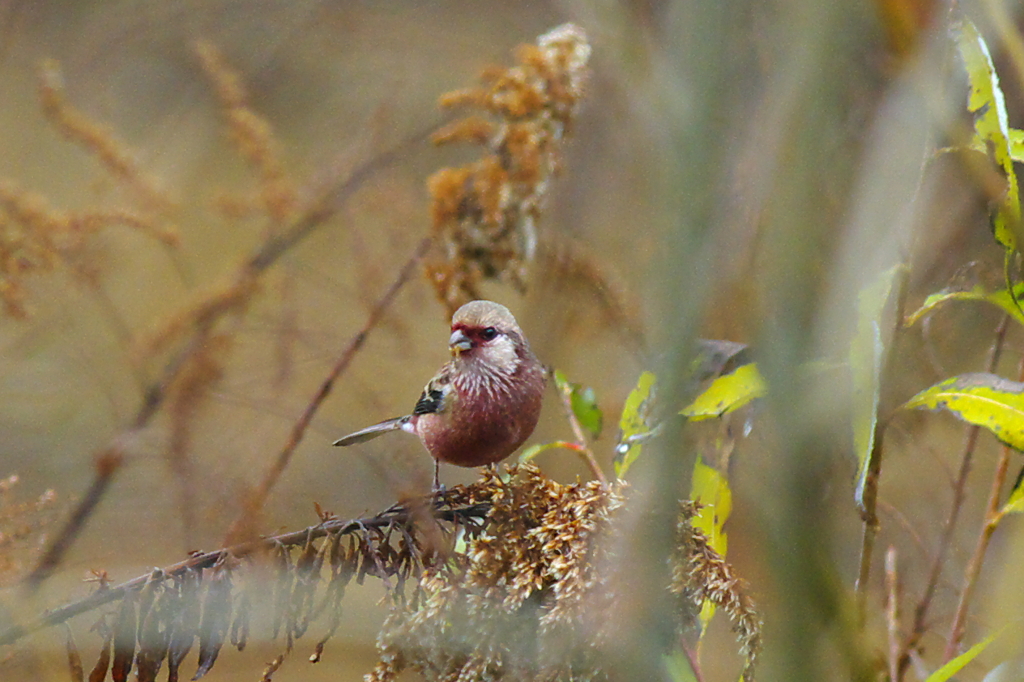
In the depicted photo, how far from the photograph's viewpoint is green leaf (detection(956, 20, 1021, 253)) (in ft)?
2.15

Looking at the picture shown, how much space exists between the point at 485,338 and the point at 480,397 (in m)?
0.11

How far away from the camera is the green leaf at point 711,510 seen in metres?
0.81

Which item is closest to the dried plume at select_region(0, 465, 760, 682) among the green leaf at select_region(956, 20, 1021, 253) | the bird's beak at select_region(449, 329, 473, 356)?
the green leaf at select_region(956, 20, 1021, 253)

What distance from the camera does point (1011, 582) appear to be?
1.71 ft

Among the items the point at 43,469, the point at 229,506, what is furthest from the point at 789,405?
the point at 43,469

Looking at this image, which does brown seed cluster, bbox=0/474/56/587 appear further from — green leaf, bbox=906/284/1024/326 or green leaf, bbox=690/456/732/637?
green leaf, bbox=906/284/1024/326

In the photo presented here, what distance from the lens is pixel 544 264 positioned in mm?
1693

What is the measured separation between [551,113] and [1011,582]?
38.4 inches

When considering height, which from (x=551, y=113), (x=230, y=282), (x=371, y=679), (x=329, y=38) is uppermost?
(x=329, y=38)

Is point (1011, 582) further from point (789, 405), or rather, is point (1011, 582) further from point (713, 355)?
point (713, 355)

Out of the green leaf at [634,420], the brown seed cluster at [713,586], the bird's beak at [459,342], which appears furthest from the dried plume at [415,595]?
the bird's beak at [459,342]

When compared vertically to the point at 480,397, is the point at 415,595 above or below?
→ below

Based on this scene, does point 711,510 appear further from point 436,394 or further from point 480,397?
point 436,394

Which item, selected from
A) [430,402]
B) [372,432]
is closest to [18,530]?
[372,432]
